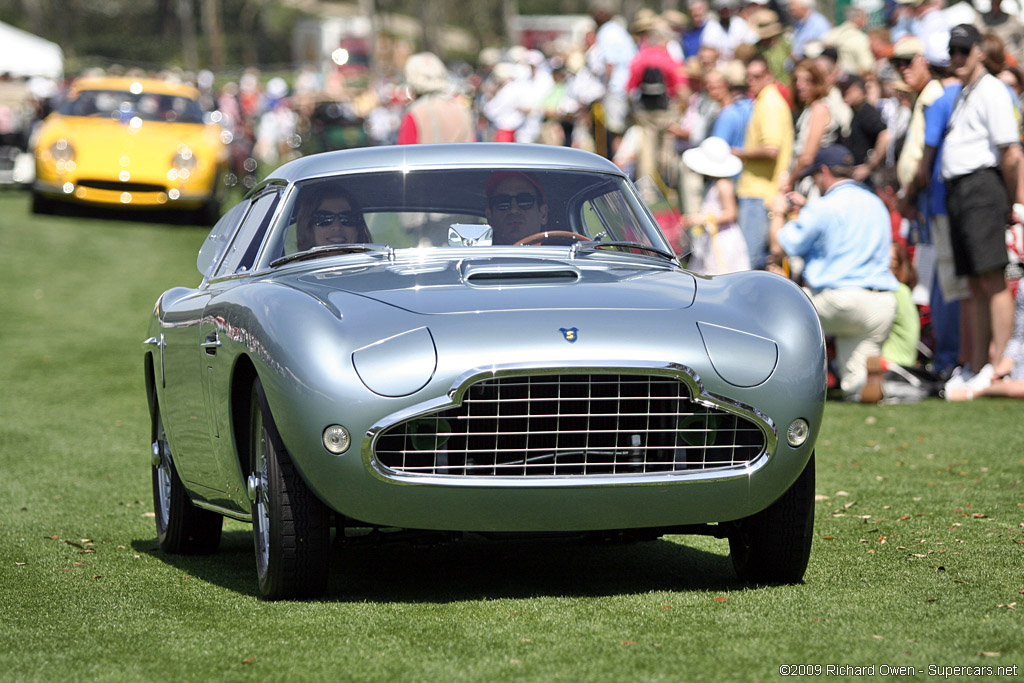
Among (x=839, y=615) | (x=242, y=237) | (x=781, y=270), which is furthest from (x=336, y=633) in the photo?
(x=781, y=270)

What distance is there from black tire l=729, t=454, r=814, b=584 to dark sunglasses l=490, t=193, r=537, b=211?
5.04 ft

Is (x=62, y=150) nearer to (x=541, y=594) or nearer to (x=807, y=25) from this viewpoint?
(x=807, y=25)

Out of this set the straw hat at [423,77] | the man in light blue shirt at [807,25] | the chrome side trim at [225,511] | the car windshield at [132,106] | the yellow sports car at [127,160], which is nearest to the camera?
the chrome side trim at [225,511]

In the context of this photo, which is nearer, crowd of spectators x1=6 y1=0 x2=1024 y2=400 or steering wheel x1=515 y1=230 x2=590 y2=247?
steering wheel x1=515 y1=230 x2=590 y2=247

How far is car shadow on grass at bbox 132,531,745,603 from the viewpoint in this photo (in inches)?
194

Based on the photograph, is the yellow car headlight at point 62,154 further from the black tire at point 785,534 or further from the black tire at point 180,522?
the black tire at point 785,534

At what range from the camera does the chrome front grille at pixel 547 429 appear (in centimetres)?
434

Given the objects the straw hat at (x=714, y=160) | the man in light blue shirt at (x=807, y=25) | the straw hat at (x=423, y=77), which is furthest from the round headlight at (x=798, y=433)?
the man in light blue shirt at (x=807, y=25)

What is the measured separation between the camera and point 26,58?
3912 centimetres

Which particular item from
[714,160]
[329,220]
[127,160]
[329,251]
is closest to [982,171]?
[714,160]

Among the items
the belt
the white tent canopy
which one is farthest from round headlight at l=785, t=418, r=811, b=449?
the white tent canopy

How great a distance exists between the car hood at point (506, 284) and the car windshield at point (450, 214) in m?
0.33

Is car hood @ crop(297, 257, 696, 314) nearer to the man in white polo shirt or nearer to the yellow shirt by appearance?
the man in white polo shirt

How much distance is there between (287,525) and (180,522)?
5.18ft
